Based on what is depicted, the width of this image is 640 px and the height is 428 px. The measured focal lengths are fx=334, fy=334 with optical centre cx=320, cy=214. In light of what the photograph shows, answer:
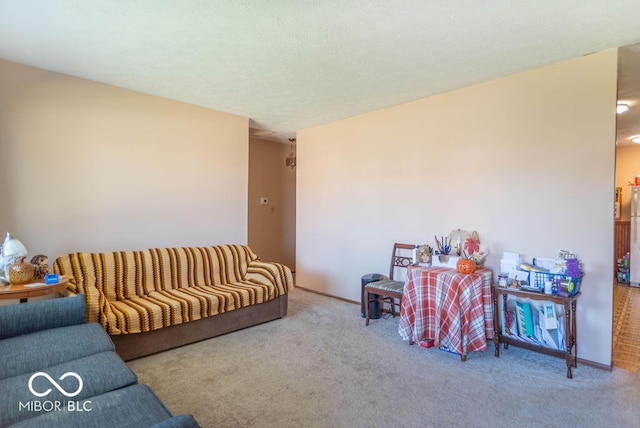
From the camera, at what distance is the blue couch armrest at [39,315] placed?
1993mm

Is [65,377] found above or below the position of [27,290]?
below

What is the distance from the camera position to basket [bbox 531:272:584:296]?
2.54m

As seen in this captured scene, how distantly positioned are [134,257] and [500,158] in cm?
371

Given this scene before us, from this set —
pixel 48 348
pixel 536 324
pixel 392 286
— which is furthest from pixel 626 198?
pixel 48 348

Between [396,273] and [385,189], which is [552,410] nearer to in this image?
[396,273]

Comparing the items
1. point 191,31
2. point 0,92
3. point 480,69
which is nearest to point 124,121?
point 0,92

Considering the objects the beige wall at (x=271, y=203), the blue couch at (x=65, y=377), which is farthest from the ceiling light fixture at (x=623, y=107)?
the blue couch at (x=65, y=377)

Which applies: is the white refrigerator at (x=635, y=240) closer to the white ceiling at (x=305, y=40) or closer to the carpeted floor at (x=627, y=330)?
the carpeted floor at (x=627, y=330)

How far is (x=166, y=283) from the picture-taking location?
11.5 feet

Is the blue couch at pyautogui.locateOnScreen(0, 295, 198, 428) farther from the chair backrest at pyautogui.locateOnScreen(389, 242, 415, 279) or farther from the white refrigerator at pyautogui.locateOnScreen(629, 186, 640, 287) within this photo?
the white refrigerator at pyautogui.locateOnScreen(629, 186, 640, 287)

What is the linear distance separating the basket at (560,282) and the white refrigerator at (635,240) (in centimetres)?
401

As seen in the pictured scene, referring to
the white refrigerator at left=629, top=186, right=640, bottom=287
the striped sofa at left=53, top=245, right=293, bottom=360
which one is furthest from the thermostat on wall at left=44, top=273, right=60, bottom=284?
the white refrigerator at left=629, top=186, right=640, bottom=287

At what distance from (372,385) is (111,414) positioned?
165 centimetres

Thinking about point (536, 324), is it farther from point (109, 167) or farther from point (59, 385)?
point (109, 167)
